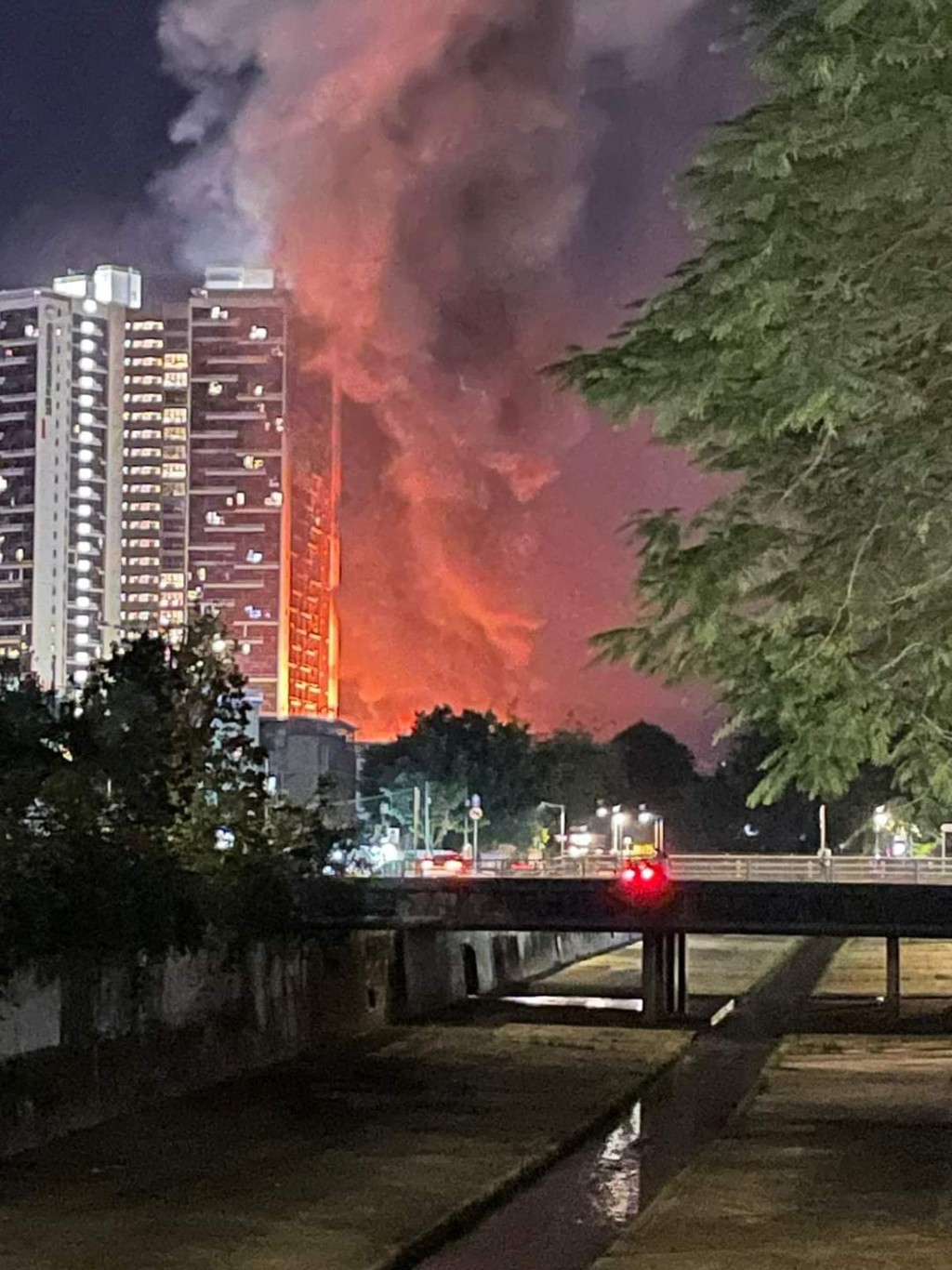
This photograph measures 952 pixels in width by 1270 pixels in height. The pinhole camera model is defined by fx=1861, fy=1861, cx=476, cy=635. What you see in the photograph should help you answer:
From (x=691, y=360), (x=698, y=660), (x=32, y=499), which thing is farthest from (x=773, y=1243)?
(x=32, y=499)

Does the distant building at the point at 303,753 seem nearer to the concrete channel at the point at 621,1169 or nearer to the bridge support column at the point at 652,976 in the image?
the bridge support column at the point at 652,976

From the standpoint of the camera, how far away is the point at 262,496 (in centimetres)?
17638

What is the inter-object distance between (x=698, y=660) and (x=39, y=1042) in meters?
19.6

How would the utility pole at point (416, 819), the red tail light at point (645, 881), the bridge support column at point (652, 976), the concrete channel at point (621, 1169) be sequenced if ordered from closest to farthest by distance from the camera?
the concrete channel at point (621, 1169) → the red tail light at point (645, 881) → the bridge support column at point (652, 976) → the utility pole at point (416, 819)

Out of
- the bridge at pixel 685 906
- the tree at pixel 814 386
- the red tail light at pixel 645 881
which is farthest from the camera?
the red tail light at pixel 645 881

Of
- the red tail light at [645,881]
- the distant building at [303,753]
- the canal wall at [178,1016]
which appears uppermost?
the distant building at [303,753]

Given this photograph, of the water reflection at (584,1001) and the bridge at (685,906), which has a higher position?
the bridge at (685,906)

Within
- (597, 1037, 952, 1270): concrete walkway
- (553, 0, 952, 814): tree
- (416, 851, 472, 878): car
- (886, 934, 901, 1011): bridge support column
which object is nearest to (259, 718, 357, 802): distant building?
(416, 851, 472, 878): car

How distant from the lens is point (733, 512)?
1256 cm

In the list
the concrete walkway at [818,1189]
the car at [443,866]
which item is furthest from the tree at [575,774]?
the concrete walkway at [818,1189]

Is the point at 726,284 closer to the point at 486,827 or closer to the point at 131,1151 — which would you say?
the point at 131,1151

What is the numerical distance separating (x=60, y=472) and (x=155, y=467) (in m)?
10.2

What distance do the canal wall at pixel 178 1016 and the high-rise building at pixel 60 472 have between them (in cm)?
11659

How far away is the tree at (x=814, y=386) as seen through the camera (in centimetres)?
1015
